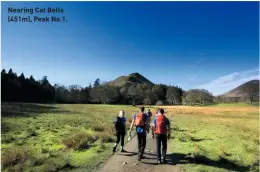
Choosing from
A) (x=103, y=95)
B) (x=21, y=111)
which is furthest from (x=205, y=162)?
(x=103, y=95)

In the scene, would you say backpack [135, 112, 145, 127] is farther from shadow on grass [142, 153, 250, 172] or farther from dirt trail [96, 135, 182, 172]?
shadow on grass [142, 153, 250, 172]

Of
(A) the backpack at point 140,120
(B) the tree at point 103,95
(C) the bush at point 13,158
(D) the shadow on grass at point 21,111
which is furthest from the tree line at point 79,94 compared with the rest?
(A) the backpack at point 140,120

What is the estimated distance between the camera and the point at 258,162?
1305 cm

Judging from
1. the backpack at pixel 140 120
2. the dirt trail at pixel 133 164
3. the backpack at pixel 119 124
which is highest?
the backpack at pixel 140 120

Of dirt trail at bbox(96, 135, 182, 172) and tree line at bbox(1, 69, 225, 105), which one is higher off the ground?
tree line at bbox(1, 69, 225, 105)

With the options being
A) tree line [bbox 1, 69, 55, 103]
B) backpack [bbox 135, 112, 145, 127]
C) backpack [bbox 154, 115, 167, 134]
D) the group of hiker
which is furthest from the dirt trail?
tree line [bbox 1, 69, 55, 103]

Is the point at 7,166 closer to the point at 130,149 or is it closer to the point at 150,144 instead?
the point at 130,149

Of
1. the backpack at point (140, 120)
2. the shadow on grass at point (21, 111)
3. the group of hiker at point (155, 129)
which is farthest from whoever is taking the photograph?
the shadow on grass at point (21, 111)

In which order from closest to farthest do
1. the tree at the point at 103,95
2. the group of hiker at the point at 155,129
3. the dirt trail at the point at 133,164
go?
the dirt trail at the point at 133,164, the group of hiker at the point at 155,129, the tree at the point at 103,95

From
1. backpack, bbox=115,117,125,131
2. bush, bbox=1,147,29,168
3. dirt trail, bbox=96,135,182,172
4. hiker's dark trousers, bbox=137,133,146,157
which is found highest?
backpack, bbox=115,117,125,131

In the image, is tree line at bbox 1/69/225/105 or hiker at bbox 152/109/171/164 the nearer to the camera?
hiker at bbox 152/109/171/164

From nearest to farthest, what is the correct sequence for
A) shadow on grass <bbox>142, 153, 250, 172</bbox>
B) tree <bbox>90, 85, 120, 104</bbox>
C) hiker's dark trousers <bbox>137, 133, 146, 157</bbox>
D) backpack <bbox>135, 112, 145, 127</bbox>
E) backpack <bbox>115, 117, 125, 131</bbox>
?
shadow on grass <bbox>142, 153, 250, 172</bbox> < hiker's dark trousers <bbox>137, 133, 146, 157</bbox> < backpack <bbox>135, 112, 145, 127</bbox> < backpack <bbox>115, 117, 125, 131</bbox> < tree <bbox>90, 85, 120, 104</bbox>

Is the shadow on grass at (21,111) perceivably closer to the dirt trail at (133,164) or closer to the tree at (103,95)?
the dirt trail at (133,164)

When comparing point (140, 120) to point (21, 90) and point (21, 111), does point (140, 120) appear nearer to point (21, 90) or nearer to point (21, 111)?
point (21, 111)
